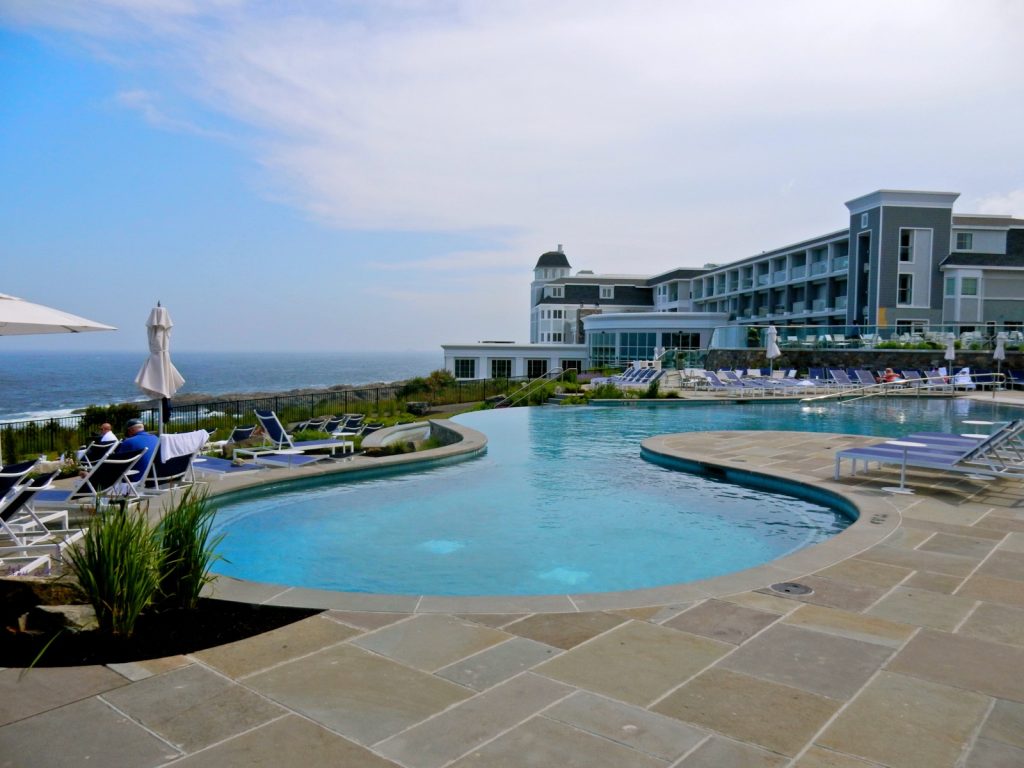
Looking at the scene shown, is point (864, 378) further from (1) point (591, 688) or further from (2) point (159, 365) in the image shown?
(1) point (591, 688)

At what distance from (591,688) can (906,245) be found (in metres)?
44.1

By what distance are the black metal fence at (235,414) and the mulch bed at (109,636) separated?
829cm

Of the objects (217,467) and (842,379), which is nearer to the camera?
(217,467)

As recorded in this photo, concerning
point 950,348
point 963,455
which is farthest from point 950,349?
point 963,455

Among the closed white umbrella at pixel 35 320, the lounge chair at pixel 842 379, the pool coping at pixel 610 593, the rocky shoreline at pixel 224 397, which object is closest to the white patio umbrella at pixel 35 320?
the closed white umbrella at pixel 35 320

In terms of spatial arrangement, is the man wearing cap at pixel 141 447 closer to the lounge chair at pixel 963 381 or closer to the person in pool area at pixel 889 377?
the person in pool area at pixel 889 377

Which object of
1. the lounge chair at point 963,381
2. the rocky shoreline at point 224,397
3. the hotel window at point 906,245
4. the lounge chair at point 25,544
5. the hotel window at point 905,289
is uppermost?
the hotel window at point 906,245

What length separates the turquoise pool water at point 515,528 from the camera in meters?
6.60

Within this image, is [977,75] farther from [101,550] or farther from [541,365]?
[541,365]

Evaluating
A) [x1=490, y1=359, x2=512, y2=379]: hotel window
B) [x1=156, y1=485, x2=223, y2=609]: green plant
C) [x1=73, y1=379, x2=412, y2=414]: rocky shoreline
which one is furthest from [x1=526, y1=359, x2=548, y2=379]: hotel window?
[x1=156, y1=485, x2=223, y2=609]: green plant

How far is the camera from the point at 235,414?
26906 mm

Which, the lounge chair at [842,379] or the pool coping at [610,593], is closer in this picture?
the pool coping at [610,593]

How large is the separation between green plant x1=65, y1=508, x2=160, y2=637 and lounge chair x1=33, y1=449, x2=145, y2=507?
232 cm

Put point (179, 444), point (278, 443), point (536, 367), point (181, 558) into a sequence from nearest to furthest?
1. point (181, 558)
2. point (179, 444)
3. point (278, 443)
4. point (536, 367)
